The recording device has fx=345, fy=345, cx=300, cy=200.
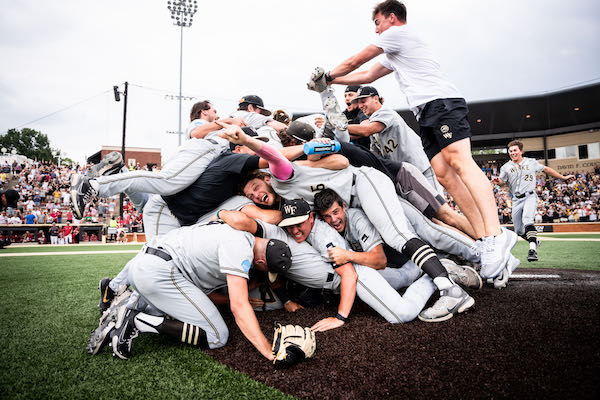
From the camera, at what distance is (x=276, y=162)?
3.05 meters

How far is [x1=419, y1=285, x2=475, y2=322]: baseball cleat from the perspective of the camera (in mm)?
2744

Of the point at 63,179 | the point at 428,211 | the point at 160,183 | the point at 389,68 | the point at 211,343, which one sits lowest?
the point at 211,343

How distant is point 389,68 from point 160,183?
2677 millimetres

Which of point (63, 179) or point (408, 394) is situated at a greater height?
point (63, 179)

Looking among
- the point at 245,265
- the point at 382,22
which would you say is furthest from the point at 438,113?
the point at 245,265

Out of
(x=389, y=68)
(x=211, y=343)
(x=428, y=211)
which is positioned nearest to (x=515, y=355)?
(x=211, y=343)

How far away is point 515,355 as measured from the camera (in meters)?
1.94

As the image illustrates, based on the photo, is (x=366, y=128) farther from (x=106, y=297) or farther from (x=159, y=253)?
(x=106, y=297)

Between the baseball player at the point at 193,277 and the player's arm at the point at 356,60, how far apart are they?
1915 millimetres

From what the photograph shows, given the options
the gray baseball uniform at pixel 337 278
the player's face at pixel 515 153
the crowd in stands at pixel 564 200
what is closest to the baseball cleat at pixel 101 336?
the gray baseball uniform at pixel 337 278

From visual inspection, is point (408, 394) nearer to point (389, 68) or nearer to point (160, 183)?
point (160, 183)

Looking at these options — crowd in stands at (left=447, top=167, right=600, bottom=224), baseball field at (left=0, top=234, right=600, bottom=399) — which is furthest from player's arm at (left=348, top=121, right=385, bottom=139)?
crowd in stands at (left=447, top=167, right=600, bottom=224)

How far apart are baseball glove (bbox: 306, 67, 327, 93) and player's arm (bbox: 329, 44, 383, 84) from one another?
107mm

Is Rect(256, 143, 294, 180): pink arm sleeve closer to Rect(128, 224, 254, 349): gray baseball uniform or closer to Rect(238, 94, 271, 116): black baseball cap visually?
Rect(128, 224, 254, 349): gray baseball uniform
